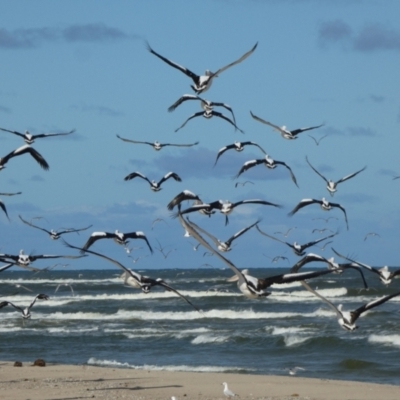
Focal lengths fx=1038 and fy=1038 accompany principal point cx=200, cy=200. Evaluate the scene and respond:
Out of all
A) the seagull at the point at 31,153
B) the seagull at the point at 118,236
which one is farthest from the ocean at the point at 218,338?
the seagull at the point at 31,153

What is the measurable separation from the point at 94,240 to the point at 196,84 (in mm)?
3958

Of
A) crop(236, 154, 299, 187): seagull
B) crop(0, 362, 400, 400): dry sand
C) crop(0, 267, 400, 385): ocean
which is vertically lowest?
crop(0, 362, 400, 400): dry sand

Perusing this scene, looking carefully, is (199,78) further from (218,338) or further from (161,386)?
(218,338)

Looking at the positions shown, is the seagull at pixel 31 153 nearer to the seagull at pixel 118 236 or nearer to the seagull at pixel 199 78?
the seagull at pixel 118 236

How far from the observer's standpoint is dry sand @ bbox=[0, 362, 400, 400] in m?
20.5

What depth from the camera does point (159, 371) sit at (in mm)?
26141

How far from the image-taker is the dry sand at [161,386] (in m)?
20.5

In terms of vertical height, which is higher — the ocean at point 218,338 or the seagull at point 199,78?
the seagull at point 199,78

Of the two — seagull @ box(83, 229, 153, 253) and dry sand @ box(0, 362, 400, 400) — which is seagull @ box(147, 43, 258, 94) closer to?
seagull @ box(83, 229, 153, 253)

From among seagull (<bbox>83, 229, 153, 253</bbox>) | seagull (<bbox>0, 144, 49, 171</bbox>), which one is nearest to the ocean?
seagull (<bbox>83, 229, 153, 253</bbox>)

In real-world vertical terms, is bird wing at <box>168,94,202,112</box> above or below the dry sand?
above

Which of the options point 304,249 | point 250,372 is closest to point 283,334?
point 250,372

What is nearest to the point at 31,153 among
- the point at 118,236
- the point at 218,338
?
the point at 118,236

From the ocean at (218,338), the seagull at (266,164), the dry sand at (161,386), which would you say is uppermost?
the seagull at (266,164)
